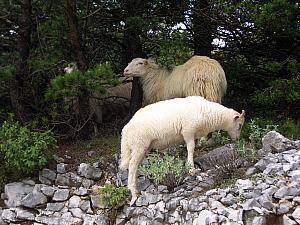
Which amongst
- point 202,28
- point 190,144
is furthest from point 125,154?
point 202,28

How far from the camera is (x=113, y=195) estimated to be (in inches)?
286

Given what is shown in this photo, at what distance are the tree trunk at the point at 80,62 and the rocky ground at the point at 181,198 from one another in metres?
1.24

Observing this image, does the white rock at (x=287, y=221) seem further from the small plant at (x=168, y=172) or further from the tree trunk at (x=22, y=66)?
the tree trunk at (x=22, y=66)

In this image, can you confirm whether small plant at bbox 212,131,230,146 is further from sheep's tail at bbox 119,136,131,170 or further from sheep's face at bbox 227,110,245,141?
sheep's tail at bbox 119,136,131,170

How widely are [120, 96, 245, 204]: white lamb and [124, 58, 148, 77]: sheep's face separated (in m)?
2.42

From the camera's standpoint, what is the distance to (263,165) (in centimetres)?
655

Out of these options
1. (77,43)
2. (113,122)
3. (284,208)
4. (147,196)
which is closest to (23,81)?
(77,43)

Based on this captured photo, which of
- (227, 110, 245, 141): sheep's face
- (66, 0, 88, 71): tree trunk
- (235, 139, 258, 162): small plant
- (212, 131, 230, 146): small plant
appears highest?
(66, 0, 88, 71): tree trunk

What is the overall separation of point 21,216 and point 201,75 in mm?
3423

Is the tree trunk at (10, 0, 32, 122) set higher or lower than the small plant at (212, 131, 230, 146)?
higher

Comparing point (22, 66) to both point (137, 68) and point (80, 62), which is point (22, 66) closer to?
point (80, 62)

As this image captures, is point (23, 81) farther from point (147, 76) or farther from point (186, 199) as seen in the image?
point (186, 199)

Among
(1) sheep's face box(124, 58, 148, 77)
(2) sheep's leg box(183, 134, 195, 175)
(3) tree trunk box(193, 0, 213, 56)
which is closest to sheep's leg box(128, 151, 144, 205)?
(2) sheep's leg box(183, 134, 195, 175)

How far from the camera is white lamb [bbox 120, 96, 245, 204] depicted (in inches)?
281
